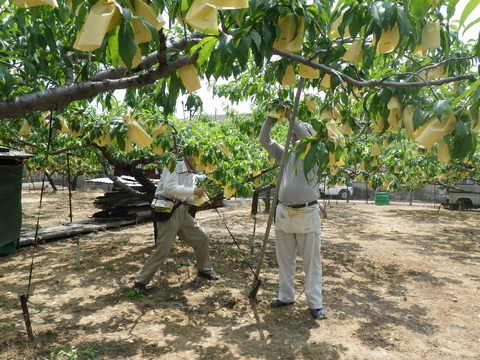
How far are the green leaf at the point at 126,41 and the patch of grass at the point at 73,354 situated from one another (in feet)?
7.69

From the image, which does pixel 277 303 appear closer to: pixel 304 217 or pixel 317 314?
pixel 317 314

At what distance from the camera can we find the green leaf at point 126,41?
3.92 feet

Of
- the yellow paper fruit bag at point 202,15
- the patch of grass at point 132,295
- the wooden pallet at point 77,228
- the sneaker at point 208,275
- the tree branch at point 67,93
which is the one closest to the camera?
the yellow paper fruit bag at point 202,15

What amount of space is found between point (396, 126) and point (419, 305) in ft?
8.50

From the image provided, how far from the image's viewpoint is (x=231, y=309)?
146 inches

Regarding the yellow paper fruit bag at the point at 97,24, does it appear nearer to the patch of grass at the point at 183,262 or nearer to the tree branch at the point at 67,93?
the tree branch at the point at 67,93

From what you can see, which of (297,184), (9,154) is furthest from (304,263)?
(9,154)

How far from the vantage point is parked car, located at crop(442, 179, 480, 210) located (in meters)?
16.5

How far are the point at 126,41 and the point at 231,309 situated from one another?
3062 millimetres

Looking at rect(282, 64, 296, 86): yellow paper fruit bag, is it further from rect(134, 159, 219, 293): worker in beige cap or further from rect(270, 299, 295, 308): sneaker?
rect(270, 299, 295, 308): sneaker

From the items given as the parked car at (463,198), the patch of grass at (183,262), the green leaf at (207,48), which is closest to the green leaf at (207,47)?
the green leaf at (207,48)

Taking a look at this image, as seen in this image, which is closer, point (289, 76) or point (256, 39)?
point (256, 39)

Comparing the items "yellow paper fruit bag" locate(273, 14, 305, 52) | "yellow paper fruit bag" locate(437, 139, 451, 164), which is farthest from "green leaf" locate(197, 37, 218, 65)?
"yellow paper fruit bag" locate(437, 139, 451, 164)

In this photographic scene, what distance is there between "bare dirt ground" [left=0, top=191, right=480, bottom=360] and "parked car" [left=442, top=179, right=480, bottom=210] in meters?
11.6
